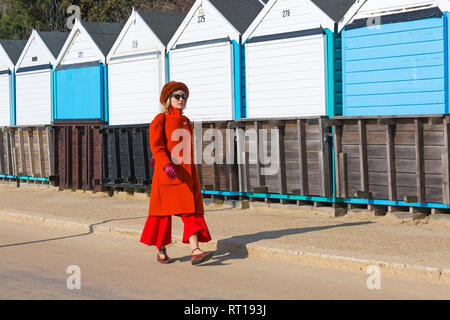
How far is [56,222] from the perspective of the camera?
40.8 ft

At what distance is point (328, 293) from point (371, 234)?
2.93m

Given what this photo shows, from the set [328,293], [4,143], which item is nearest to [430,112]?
[328,293]

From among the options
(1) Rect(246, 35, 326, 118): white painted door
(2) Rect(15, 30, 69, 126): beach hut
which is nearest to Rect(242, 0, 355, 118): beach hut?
(1) Rect(246, 35, 326, 118): white painted door

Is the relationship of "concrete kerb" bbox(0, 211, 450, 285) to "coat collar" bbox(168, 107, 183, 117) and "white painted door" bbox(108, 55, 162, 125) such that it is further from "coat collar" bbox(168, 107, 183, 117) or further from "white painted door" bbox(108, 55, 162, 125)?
"white painted door" bbox(108, 55, 162, 125)

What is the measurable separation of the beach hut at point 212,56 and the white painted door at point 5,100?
24.5 ft

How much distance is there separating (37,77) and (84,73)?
2.38m

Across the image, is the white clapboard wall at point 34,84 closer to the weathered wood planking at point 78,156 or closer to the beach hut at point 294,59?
the weathered wood planking at point 78,156

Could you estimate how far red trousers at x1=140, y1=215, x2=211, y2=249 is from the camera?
8.72 meters

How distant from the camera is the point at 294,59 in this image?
43.7 feet

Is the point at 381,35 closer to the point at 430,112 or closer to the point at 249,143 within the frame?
the point at 430,112

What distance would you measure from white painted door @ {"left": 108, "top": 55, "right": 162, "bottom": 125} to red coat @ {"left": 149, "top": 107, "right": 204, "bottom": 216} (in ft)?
25.4

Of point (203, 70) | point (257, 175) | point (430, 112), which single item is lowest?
point (257, 175)

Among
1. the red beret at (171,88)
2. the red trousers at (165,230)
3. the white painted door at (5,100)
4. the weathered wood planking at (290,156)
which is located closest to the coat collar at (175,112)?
the red beret at (171,88)

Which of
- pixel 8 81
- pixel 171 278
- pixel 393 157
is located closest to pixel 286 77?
pixel 393 157
